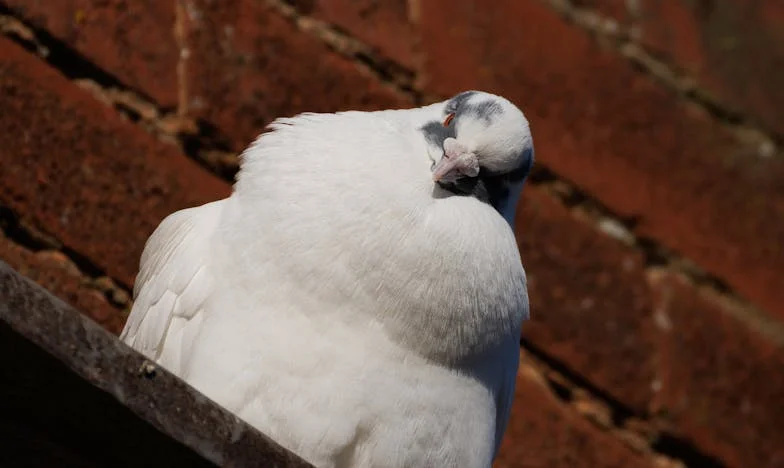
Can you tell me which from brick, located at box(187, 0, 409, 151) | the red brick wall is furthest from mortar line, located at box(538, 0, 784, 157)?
brick, located at box(187, 0, 409, 151)

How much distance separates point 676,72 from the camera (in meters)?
3.23

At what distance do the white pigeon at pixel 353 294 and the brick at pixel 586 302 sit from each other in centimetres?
71

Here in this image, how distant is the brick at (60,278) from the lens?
221 cm

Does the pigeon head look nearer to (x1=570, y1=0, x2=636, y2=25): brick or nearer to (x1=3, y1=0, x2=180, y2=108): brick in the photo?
(x1=3, y1=0, x2=180, y2=108): brick

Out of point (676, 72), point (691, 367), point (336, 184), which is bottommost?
point (691, 367)

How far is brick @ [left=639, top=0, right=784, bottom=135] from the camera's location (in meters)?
3.24

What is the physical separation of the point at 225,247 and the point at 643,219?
127cm

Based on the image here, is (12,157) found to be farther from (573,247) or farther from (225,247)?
(573,247)

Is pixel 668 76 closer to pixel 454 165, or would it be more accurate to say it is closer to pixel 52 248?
pixel 454 165

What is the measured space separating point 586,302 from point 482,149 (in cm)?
85

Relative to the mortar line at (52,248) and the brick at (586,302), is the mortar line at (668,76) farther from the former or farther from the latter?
the mortar line at (52,248)

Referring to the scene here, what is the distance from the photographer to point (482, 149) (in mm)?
2080

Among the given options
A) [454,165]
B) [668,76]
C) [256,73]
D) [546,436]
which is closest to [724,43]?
[668,76]

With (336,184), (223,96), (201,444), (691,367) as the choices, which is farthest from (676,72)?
(201,444)
